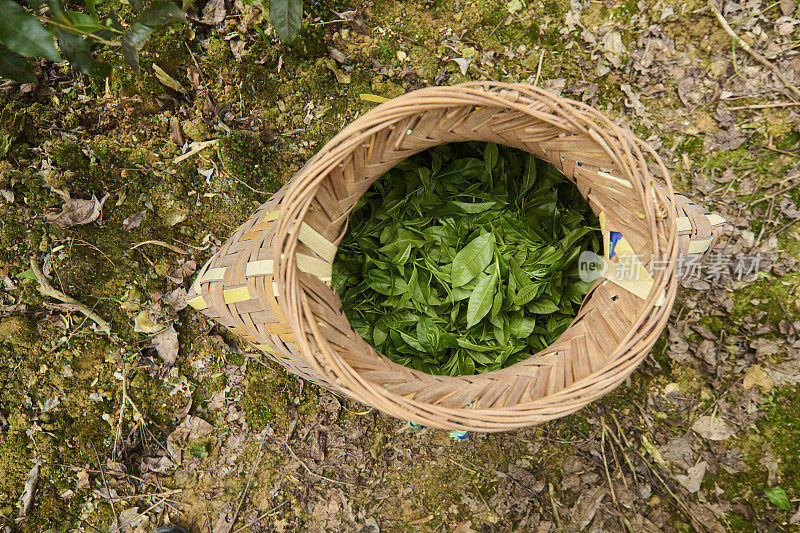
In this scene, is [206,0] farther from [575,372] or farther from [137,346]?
[575,372]

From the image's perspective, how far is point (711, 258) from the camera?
1.35 meters

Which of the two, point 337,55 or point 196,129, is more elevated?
point 337,55

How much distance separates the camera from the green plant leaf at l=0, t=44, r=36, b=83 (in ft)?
3.43

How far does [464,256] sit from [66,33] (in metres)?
0.97

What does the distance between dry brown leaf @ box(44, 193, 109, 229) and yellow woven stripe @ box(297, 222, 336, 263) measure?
0.74 meters

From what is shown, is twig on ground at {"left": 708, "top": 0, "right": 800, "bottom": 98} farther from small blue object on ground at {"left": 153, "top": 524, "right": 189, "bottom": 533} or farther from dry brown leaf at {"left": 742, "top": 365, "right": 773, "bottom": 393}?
small blue object on ground at {"left": 153, "top": 524, "right": 189, "bottom": 533}

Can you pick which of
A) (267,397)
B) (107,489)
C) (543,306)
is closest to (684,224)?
(543,306)

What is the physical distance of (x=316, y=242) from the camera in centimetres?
103

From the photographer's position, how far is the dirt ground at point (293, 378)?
4.42 ft

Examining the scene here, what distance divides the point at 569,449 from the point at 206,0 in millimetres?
1625

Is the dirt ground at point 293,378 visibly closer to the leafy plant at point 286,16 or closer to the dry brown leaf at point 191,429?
the dry brown leaf at point 191,429

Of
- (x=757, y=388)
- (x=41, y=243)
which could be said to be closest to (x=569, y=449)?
(x=757, y=388)

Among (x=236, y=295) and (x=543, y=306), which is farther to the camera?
(x=543, y=306)

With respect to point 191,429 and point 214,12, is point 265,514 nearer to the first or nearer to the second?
point 191,429
